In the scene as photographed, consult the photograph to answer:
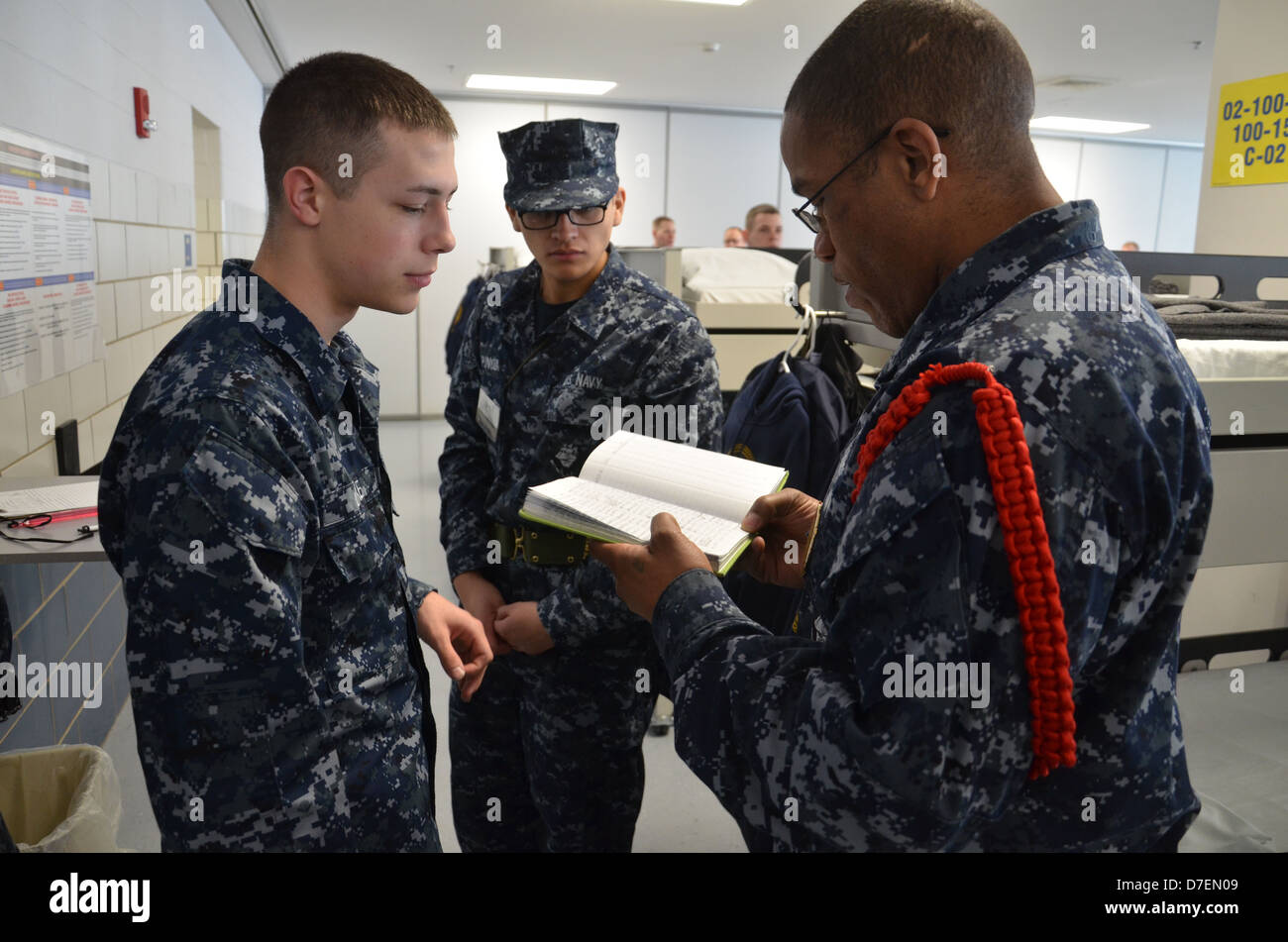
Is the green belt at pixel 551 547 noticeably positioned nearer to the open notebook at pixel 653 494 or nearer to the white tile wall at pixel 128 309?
the open notebook at pixel 653 494

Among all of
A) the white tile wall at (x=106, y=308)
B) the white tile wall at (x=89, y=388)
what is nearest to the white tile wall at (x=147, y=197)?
the white tile wall at (x=106, y=308)

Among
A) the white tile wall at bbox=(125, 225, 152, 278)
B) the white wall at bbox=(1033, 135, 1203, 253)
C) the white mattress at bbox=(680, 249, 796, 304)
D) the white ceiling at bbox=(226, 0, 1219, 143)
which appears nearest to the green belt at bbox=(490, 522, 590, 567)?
the white mattress at bbox=(680, 249, 796, 304)

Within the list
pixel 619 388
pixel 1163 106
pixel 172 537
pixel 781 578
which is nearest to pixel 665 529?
pixel 781 578

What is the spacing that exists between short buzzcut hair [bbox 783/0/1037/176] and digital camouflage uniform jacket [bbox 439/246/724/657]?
0.93 meters

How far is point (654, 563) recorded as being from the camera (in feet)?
3.28

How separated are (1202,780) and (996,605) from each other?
245 centimetres

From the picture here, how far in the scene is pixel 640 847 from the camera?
7.43 feet

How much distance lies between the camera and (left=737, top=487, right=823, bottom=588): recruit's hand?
129cm

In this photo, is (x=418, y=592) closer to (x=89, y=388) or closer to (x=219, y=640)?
(x=219, y=640)

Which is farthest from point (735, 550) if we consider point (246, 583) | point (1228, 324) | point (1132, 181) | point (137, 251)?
point (1132, 181)

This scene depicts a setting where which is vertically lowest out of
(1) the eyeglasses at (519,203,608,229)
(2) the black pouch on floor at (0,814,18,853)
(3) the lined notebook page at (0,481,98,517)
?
(2) the black pouch on floor at (0,814,18,853)
